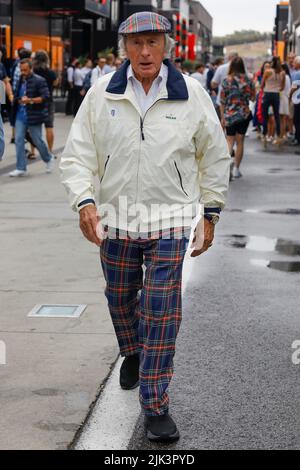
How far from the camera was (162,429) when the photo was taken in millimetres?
4293

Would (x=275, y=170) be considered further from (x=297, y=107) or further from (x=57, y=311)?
(x=57, y=311)

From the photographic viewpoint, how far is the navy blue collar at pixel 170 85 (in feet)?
14.3

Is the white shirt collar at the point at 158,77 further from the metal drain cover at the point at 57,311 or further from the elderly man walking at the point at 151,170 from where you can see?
the metal drain cover at the point at 57,311

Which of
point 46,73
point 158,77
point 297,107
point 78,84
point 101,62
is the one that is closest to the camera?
point 158,77

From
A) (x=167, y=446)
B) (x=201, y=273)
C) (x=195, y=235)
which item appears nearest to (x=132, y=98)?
(x=195, y=235)

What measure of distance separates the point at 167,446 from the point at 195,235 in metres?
0.96

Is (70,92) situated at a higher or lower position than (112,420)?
higher

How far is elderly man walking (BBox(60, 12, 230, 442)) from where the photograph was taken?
14.3ft

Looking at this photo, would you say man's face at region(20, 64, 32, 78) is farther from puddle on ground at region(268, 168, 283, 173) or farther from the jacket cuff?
the jacket cuff

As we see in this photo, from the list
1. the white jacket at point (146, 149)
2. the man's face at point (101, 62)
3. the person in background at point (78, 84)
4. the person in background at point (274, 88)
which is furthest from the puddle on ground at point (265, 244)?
the person in background at point (78, 84)

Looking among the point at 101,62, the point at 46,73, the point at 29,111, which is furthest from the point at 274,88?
the point at 29,111

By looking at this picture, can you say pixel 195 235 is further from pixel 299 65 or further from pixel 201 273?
pixel 299 65

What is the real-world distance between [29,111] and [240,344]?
374 inches

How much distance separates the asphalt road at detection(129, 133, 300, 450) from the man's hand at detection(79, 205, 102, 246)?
90cm
